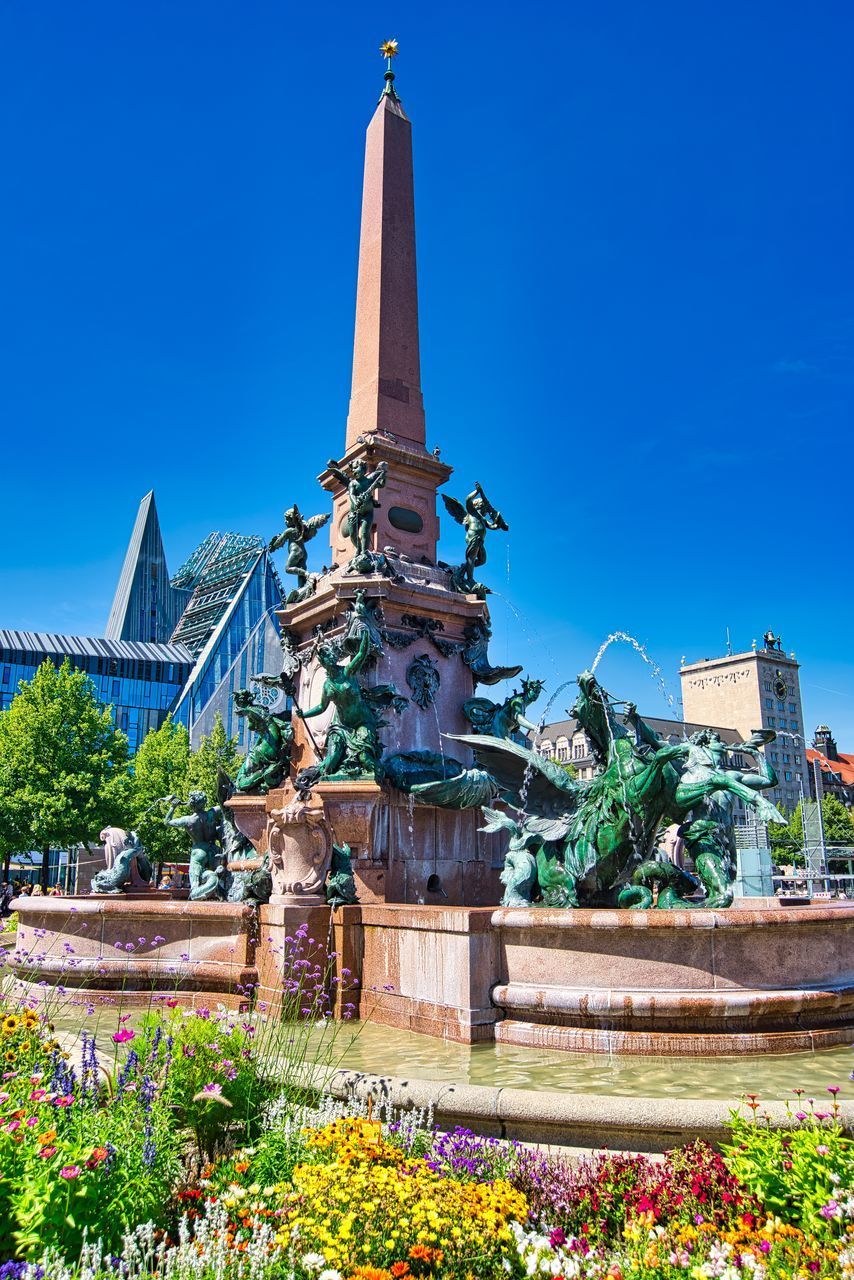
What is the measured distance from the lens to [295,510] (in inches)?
715

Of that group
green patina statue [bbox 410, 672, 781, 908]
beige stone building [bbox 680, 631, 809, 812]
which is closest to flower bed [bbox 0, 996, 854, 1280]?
green patina statue [bbox 410, 672, 781, 908]

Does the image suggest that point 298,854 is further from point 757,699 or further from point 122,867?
point 757,699

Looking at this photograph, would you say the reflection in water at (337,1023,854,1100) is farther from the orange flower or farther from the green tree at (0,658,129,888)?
the green tree at (0,658,129,888)

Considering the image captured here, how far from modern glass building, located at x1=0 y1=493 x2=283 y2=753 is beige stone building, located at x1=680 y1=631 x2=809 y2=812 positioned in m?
53.0

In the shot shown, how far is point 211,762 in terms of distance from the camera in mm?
44688

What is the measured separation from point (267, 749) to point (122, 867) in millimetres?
3216

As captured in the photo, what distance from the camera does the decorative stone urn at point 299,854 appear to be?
36.5ft

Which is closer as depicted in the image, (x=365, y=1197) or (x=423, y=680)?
(x=365, y=1197)

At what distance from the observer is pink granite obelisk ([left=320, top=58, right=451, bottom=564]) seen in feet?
58.5

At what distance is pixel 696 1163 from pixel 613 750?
22.9ft

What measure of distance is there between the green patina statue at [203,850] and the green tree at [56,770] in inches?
675

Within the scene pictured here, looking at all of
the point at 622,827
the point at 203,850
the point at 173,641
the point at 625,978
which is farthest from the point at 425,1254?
the point at 173,641

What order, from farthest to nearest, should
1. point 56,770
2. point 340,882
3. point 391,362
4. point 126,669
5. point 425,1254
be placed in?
point 126,669 → point 56,770 → point 391,362 → point 340,882 → point 425,1254

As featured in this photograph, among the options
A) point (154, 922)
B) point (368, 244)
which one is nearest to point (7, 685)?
point (368, 244)
